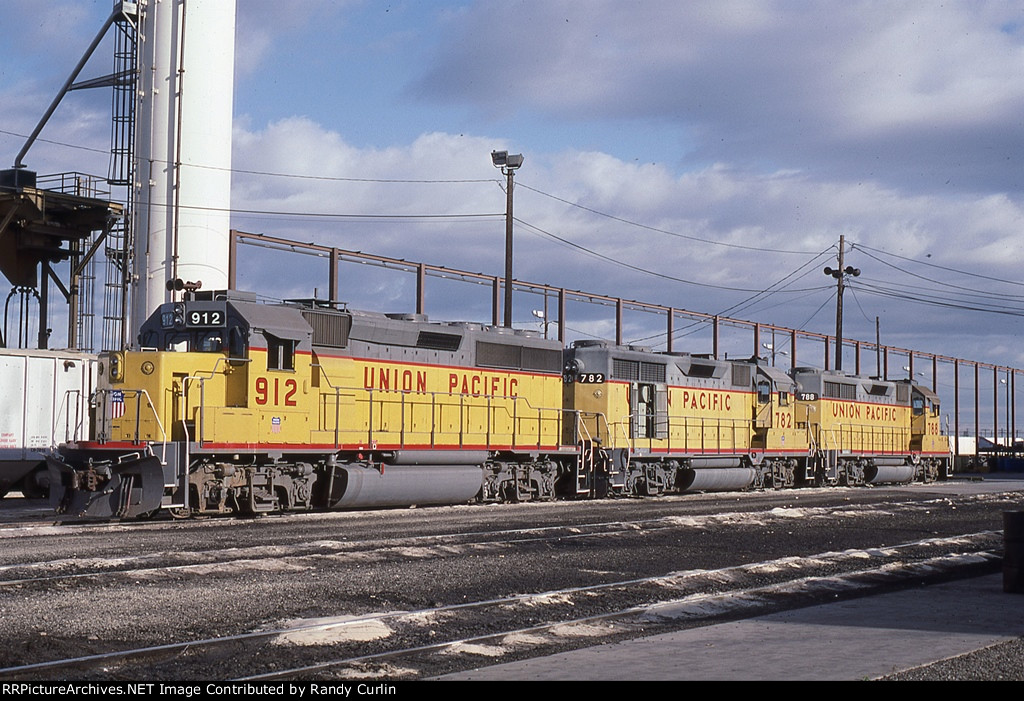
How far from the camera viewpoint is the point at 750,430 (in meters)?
34.8

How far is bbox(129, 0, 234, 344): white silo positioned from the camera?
33.1 meters

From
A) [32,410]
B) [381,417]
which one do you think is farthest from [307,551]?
[32,410]

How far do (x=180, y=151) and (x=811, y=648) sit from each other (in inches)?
1142

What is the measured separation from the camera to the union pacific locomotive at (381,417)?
18.9 metres

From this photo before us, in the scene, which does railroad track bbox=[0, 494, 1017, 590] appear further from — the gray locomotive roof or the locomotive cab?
the locomotive cab

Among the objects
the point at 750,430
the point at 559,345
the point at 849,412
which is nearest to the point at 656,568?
the point at 559,345

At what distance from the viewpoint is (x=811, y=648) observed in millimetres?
8312

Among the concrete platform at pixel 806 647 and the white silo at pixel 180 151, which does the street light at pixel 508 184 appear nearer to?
the white silo at pixel 180 151

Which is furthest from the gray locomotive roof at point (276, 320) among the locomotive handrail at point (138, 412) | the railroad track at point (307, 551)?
the railroad track at point (307, 551)

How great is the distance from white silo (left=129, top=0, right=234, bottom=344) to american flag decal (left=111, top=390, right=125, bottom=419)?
14357mm

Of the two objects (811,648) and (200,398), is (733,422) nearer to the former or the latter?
(200,398)

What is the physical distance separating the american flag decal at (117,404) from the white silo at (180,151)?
1436 centimetres

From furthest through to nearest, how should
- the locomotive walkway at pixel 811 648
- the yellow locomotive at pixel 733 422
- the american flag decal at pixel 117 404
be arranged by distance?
the yellow locomotive at pixel 733 422, the american flag decal at pixel 117 404, the locomotive walkway at pixel 811 648
